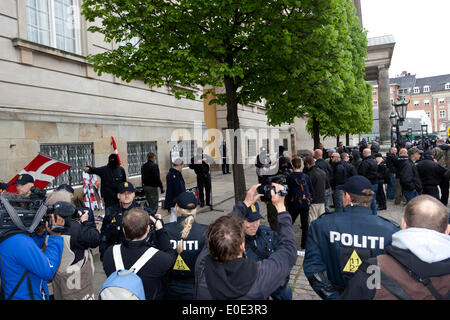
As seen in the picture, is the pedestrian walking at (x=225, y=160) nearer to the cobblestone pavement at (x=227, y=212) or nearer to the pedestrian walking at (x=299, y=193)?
the cobblestone pavement at (x=227, y=212)

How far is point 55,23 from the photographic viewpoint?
955 centimetres

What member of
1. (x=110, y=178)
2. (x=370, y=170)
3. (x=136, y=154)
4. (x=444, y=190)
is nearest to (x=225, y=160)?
(x=136, y=154)

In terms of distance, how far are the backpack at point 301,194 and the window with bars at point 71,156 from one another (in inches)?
264

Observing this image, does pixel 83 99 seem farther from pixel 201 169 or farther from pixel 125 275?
pixel 125 275

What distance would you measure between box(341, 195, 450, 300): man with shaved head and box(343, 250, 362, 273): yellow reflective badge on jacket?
2.24 ft

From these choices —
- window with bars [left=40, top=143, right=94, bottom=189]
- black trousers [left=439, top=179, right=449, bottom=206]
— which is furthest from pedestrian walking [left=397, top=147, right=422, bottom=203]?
→ window with bars [left=40, top=143, right=94, bottom=189]

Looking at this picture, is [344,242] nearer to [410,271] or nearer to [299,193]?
[410,271]

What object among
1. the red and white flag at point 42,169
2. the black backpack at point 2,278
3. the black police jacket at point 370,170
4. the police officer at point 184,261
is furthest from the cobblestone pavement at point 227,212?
the black backpack at point 2,278

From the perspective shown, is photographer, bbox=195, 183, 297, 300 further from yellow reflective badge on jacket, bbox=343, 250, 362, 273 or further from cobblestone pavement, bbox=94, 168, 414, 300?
cobblestone pavement, bbox=94, 168, 414, 300

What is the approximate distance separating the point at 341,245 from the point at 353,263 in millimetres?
166

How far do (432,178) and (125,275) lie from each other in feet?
27.4

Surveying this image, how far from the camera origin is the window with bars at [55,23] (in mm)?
8859
